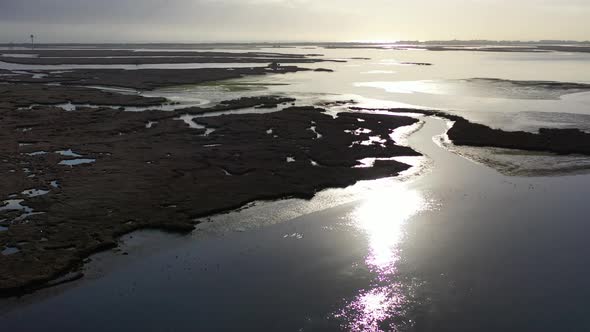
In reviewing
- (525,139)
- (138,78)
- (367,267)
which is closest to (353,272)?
(367,267)

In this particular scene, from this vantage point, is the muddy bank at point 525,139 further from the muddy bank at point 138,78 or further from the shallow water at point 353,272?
the muddy bank at point 138,78

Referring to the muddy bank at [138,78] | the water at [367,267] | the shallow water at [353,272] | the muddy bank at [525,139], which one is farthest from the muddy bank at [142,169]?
the muddy bank at [138,78]

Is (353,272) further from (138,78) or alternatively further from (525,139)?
(138,78)

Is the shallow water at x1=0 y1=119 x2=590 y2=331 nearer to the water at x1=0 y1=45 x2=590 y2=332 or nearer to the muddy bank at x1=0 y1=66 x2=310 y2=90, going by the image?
the water at x1=0 y1=45 x2=590 y2=332

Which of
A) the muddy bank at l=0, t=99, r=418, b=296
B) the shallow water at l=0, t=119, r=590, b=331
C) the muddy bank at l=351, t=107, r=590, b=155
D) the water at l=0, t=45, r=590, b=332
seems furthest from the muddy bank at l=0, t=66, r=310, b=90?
the shallow water at l=0, t=119, r=590, b=331

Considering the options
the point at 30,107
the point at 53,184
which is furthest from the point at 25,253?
the point at 30,107
